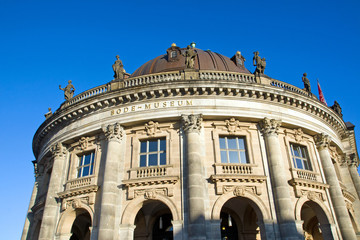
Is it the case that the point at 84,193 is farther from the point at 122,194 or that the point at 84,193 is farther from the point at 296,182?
the point at 296,182

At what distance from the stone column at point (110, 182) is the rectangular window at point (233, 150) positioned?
6806 millimetres

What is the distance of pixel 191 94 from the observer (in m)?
20.1

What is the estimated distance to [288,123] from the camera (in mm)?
20938

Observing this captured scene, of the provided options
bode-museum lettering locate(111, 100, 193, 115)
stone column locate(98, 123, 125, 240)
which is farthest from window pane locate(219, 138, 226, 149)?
stone column locate(98, 123, 125, 240)

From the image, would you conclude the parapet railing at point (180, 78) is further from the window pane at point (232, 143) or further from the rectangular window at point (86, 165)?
the rectangular window at point (86, 165)

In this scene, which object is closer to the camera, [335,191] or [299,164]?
[335,191]

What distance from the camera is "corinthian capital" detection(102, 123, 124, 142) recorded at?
1998 centimetres

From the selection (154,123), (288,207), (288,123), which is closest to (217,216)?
(288,207)

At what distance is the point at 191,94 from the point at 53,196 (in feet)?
39.2

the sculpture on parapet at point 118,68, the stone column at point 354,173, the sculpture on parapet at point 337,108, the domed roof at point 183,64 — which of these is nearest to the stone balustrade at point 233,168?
the sculpture on parapet at point 118,68

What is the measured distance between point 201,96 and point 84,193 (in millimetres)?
9968

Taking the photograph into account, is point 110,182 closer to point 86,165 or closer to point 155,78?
point 86,165

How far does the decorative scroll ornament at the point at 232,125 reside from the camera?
65.5 ft

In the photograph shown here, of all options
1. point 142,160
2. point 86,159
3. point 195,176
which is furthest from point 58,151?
point 195,176
